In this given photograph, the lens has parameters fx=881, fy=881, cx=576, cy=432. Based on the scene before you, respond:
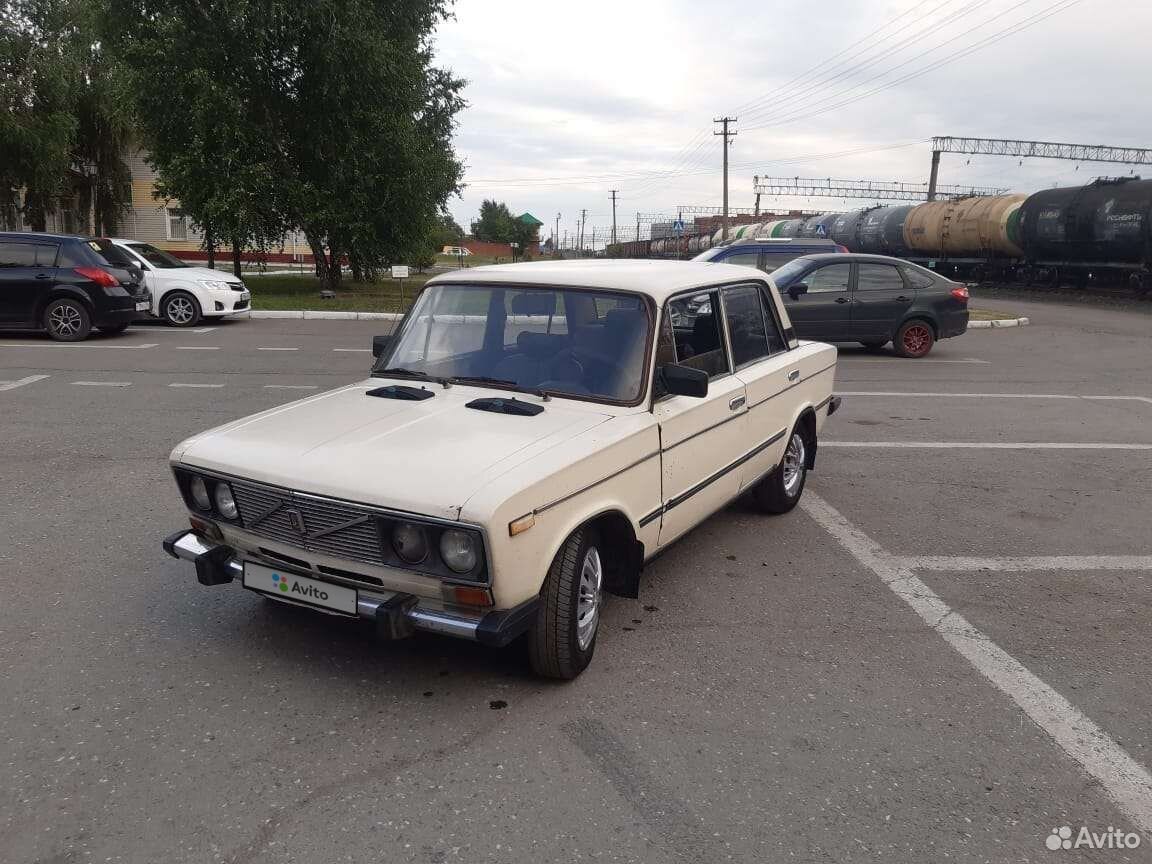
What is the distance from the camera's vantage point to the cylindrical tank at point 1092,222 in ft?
78.5

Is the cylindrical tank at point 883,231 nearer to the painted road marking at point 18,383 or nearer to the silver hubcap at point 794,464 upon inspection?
the painted road marking at point 18,383

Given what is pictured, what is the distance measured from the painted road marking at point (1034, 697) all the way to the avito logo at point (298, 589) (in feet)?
9.17

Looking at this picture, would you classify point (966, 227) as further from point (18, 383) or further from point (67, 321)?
point (18, 383)

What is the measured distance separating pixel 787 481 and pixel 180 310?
13.8 m

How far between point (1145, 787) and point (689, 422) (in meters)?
2.24

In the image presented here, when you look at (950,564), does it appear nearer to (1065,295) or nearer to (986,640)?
(986,640)

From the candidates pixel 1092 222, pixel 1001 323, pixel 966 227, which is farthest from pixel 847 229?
pixel 1001 323

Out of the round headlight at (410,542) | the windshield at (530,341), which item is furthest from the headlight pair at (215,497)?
the windshield at (530,341)

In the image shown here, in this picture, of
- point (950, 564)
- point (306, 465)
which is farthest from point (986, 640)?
point (306, 465)

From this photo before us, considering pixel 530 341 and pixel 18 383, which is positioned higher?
pixel 530 341

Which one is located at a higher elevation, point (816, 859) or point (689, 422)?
point (689, 422)

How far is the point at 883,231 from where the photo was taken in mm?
35594

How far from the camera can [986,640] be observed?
413 centimetres

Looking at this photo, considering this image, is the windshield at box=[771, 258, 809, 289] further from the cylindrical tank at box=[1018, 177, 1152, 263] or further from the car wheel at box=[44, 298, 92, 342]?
the cylindrical tank at box=[1018, 177, 1152, 263]
